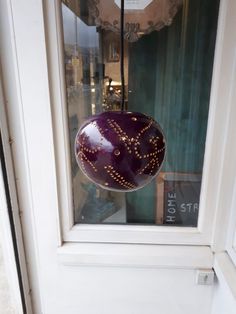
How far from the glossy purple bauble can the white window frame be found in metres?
0.38

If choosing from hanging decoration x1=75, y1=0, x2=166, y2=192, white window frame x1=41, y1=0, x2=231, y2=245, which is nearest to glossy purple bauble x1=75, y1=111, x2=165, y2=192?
hanging decoration x1=75, y1=0, x2=166, y2=192

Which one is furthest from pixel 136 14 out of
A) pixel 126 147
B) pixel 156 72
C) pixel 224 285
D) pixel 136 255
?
pixel 224 285

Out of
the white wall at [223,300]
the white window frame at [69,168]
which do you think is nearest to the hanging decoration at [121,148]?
the white window frame at [69,168]

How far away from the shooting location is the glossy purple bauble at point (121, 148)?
24.8 inches

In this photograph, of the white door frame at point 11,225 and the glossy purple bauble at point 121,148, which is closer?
the glossy purple bauble at point 121,148

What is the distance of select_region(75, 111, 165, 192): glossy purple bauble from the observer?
63 centimetres

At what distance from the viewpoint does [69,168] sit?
3.56 feet

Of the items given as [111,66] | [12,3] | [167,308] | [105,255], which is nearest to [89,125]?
[111,66]

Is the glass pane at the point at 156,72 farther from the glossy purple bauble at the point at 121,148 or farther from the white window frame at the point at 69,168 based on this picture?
the glossy purple bauble at the point at 121,148

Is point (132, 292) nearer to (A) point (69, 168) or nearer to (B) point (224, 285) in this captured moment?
(B) point (224, 285)

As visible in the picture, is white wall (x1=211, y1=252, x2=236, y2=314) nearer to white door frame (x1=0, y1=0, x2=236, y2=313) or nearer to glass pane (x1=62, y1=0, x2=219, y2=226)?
white door frame (x1=0, y1=0, x2=236, y2=313)

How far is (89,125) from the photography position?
67 cm

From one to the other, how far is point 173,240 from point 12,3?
41.3 inches

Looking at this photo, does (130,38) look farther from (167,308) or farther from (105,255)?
(167,308)
